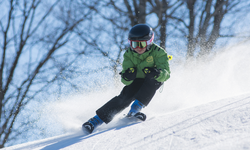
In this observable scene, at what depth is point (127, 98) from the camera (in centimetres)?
241

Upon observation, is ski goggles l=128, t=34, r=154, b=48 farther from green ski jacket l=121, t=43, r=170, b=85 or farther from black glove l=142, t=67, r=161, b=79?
black glove l=142, t=67, r=161, b=79

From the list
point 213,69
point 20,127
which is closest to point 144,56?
point 213,69

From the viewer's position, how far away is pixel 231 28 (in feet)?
30.2

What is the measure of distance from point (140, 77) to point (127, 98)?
1.26ft

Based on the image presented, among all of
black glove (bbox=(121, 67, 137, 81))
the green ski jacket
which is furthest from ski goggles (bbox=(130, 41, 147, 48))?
black glove (bbox=(121, 67, 137, 81))

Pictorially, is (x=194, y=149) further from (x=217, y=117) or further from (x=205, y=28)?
(x=205, y=28)

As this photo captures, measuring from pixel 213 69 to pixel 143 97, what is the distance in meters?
4.37

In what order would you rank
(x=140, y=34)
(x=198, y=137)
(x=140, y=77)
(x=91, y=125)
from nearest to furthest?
(x=198, y=137), (x=91, y=125), (x=140, y=34), (x=140, y=77)

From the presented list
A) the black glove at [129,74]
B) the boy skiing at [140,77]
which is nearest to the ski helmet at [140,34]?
the boy skiing at [140,77]

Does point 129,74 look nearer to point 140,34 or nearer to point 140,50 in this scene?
point 140,50

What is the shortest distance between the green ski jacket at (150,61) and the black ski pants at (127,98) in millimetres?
112

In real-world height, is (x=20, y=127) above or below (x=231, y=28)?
below

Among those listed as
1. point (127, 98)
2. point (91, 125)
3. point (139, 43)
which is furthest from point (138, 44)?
point (91, 125)

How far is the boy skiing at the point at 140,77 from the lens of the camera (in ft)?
7.47
